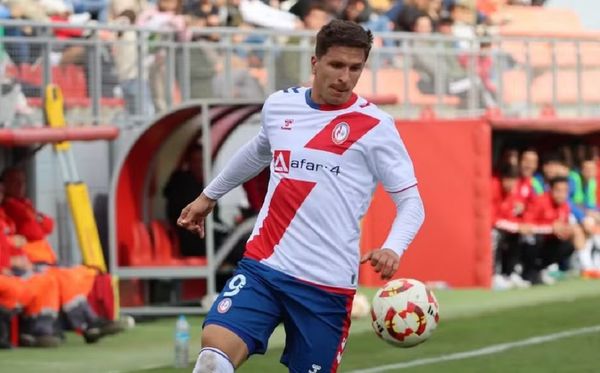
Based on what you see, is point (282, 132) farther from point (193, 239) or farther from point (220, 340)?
point (193, 239)

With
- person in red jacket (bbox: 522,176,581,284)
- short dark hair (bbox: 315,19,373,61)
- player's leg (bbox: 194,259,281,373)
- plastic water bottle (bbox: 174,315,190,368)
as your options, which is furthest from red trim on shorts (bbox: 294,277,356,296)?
person in red jacket (bbox: 522,176,581,284)

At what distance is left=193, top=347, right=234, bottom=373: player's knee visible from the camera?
725cm

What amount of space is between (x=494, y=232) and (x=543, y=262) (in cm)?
102

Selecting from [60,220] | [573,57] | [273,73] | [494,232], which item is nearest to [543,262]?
[494,232]

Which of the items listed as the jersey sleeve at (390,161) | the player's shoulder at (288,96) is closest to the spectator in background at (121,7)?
the player's shoulder at (288,96)

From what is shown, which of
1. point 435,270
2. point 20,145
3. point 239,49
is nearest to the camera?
point 20,145

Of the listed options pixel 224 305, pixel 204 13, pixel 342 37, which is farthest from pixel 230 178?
pixel 204 13

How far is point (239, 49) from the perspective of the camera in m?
17.2

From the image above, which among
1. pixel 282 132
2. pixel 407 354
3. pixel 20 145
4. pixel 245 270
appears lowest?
pixel 407 354

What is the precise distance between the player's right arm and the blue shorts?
52 centimetres

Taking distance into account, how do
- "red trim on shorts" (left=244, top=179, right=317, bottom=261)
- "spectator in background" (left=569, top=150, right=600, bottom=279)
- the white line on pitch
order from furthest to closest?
1. "spectator in background" (left=569, top=150, right=600, bottom=279)
2. the white line on pitch
3. "red trim on shorts" (left=244, top=179, right=317, bottom=261)

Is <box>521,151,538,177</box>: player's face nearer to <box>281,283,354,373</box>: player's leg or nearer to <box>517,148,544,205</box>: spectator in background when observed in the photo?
<box>517,148,544,205</box>: spectator in background

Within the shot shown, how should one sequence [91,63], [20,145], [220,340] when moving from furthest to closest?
[91,63]
[20,145]
[220,340]

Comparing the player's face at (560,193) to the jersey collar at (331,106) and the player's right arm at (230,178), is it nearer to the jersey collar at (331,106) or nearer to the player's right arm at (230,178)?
the player's right arm at (230,178)
